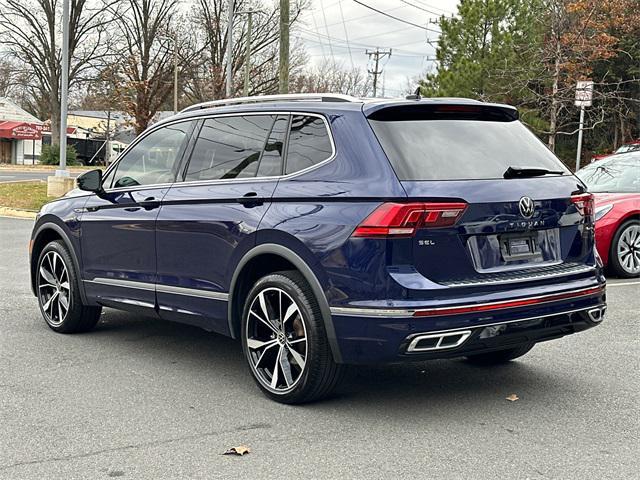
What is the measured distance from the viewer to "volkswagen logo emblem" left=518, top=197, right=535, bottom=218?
180 inches

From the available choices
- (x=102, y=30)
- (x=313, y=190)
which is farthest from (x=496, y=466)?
(x=102, y=30)

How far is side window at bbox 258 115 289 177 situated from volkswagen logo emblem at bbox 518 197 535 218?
1.46 meters

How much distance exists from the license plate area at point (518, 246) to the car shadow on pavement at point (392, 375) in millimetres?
945

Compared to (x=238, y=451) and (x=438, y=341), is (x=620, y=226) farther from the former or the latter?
(x=238, y=451)

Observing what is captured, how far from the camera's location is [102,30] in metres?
51.3

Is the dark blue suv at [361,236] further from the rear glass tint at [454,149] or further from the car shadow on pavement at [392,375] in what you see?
the car shadow on pavement at [392,375]

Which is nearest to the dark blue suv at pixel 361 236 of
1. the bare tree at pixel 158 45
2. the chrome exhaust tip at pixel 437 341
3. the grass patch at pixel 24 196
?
the chrome exhaust tip at pixel 437 341

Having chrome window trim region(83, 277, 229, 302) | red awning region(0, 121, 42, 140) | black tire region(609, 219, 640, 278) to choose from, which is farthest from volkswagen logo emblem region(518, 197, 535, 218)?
red awning region(0, 121, 42, 140)

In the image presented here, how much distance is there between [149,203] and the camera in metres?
5.81

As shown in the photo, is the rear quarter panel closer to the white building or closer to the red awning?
the red awning

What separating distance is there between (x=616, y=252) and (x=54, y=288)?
647 cm

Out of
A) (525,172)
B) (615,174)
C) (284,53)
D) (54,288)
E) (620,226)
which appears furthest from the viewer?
(284,53)

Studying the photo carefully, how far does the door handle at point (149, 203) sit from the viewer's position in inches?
226

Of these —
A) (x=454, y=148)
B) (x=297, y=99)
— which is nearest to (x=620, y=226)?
(x=454, y=148)
